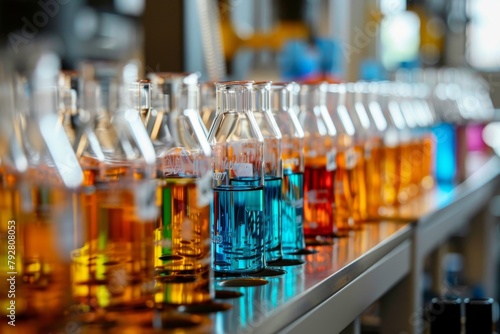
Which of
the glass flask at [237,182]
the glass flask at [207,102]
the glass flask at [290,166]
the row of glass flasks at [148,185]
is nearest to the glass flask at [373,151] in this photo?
the row of glass flasks at [148,185]

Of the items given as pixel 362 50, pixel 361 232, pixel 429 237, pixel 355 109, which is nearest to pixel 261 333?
pixel 361 232

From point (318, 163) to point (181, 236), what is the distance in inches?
22.5

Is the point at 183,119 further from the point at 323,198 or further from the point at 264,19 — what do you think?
the point at 264,19

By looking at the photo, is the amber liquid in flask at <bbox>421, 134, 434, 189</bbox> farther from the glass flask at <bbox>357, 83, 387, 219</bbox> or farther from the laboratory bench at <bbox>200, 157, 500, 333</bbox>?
the glass flask at <bbox>357, 83, 387, 219</bbox>

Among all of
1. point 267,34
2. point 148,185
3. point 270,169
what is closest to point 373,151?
point 270,169

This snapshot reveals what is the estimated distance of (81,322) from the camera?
875mm

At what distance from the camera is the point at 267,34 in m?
4.16

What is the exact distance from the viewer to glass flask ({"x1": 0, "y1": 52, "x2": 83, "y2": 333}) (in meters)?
0.87

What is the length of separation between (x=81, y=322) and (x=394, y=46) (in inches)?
211

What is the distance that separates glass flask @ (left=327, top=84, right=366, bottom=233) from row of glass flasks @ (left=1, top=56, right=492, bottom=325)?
89 millimetres

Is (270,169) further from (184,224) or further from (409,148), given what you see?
(409,148)

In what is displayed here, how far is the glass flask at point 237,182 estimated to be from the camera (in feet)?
3.82

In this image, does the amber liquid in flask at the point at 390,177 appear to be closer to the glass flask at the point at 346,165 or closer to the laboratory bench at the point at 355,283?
the laboratory bench at the point at 355,283

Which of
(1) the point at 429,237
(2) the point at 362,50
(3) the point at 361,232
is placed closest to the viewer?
(3) the point at 361,232
